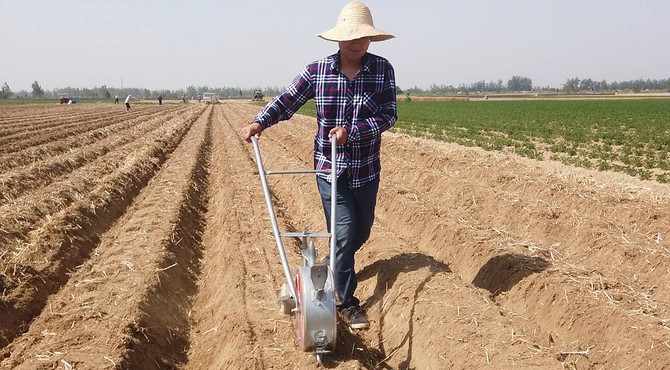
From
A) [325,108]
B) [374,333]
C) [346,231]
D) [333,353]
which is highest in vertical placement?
[325,108]

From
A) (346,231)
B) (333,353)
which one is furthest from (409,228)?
(333,353)

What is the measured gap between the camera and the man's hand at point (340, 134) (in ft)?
13.6

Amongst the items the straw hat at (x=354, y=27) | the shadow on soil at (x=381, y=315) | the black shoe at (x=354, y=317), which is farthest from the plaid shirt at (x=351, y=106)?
the shadow on soil at (x=381, y=315)

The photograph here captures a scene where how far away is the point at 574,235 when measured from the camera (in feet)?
23.3

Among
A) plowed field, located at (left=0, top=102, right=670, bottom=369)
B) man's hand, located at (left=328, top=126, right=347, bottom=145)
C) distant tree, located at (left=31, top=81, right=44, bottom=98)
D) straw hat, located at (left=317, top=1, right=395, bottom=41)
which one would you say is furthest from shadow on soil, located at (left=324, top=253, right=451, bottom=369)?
distant tree, located at (left=31, top=81, right=44, bottom=98)

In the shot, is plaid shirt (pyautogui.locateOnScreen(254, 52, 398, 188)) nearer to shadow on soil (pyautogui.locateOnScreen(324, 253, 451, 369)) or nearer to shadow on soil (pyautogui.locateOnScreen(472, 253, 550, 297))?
shadow on soil (pyautogui.locateOnScreen(324, 253, 451, 369))

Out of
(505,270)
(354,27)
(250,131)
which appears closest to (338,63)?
(354,27)

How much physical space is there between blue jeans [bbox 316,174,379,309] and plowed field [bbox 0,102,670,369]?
1.48 feet

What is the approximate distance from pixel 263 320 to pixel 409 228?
3905 mm

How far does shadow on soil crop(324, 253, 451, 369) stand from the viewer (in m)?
4.12

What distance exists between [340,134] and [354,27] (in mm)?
824

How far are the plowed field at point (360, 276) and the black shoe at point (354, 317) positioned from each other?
184mm

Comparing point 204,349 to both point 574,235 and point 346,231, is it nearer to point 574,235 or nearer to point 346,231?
point 346,231

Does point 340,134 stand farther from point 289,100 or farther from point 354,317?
point 354,317
